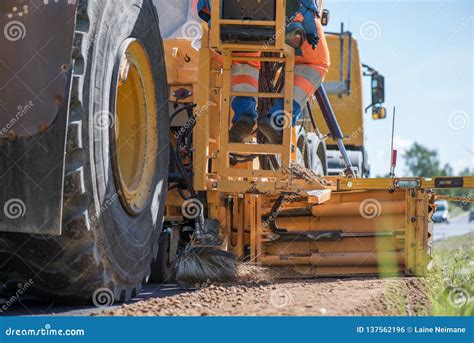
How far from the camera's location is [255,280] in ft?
17.8

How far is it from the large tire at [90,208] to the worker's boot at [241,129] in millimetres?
1107

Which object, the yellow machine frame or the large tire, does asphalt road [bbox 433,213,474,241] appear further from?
the large tire
